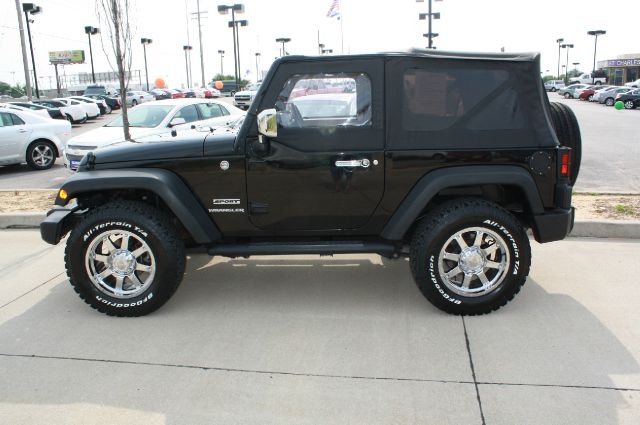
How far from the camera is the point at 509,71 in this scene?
13.2 ft

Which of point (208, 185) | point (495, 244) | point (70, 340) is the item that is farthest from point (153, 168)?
point (495, 244)

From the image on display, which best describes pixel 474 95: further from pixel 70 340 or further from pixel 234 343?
pixel 70 340

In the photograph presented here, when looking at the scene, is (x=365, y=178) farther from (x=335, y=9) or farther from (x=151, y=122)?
(x=335, y=9)

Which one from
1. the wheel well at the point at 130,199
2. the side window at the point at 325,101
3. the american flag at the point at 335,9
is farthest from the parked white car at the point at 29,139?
the american flag at the point at 335,9

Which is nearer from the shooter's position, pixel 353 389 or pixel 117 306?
pixel 353 389

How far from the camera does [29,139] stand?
12289 millimetres

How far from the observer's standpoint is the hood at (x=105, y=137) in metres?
10.4

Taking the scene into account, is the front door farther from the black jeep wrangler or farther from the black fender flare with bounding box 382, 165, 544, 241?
the black fender flare with bounding box 382, 165, 544, 241

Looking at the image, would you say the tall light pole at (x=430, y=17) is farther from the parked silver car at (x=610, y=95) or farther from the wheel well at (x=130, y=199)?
the wheel well at (x=130, y=199)

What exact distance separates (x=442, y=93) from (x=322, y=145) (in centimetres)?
94

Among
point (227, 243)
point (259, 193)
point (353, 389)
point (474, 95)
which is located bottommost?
point (353, 389)

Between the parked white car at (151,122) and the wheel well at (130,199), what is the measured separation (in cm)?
582

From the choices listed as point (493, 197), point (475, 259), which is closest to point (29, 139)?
point (493, 197)

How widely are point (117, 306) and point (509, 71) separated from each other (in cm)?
337
